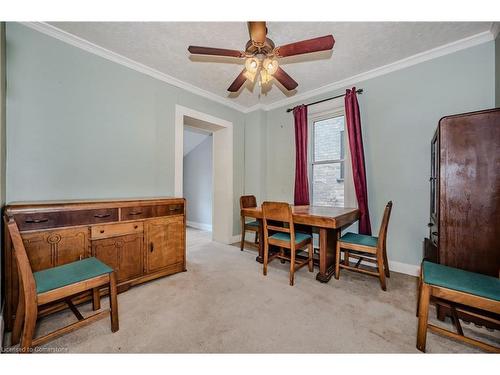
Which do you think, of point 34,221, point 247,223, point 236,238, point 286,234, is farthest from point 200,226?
point 34,221

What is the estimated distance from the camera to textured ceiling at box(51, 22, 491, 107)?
6.44 ft

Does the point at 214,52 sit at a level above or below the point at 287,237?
above

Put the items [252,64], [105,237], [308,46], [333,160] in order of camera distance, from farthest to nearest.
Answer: [333,160] < [105,237] < [252,64] < [308,46]

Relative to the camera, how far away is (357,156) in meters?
2.77

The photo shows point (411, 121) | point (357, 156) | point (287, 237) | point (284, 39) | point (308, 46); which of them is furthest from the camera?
point (357, 156)

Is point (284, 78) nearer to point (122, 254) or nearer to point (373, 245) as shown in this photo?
point (373, 245)

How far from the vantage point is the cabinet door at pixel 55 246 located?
1532 millimetres

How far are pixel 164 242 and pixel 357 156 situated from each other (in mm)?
2739

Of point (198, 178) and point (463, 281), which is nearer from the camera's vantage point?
point (463, 281)

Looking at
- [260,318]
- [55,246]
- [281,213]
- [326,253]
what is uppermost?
[281,213]

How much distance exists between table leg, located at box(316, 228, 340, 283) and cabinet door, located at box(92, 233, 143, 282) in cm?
199

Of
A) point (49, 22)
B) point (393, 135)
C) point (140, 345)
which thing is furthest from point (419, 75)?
point (49, 22)

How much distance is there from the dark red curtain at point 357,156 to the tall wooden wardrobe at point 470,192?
1077mm

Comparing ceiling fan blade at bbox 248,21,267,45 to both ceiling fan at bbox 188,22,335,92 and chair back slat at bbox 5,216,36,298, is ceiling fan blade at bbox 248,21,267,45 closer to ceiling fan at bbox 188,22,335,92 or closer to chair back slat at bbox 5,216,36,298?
ceiling fan at bbox 188,22,335,92
